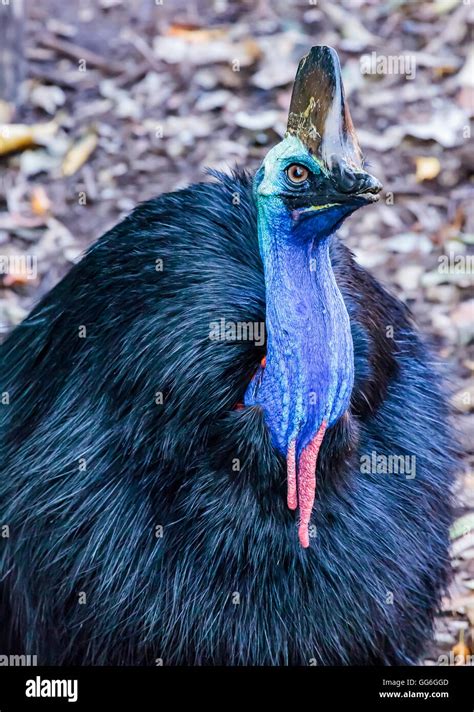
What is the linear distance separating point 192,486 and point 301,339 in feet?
1.39

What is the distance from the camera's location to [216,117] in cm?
578

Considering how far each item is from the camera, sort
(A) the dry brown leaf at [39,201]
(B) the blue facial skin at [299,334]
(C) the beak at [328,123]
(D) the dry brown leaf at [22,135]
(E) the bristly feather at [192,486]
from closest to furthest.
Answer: (C) the beak at [328,123] < (B) the blue facial skin at [299,334] < (E) the bristly feather at [192,486] < (A) the dry brown leaf at [39,201] < (D) the dry brown leaf at [22,135]

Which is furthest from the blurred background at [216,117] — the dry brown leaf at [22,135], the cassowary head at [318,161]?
the cassowary head at [318,161]

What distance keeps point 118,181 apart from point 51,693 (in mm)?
2798

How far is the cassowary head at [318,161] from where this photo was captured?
2.66 metres

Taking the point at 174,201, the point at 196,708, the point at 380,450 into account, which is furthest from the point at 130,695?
the point at 174,201

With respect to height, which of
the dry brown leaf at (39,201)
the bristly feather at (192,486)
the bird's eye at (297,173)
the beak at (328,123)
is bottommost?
the bristly feather at (192,486)

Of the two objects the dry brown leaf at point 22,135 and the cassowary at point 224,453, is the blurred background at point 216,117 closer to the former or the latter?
the dry brown leaf at point 22,135

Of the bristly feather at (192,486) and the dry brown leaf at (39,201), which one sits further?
A: the dry brown leaf at (39,201)

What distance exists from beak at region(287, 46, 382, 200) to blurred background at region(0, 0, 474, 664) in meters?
2.10

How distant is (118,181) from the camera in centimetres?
555

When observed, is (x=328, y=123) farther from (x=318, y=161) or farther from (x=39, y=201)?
(x=39, y=201)

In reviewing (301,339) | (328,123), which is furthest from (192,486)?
(328,123)

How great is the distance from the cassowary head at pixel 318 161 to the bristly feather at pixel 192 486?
1.06 ft
